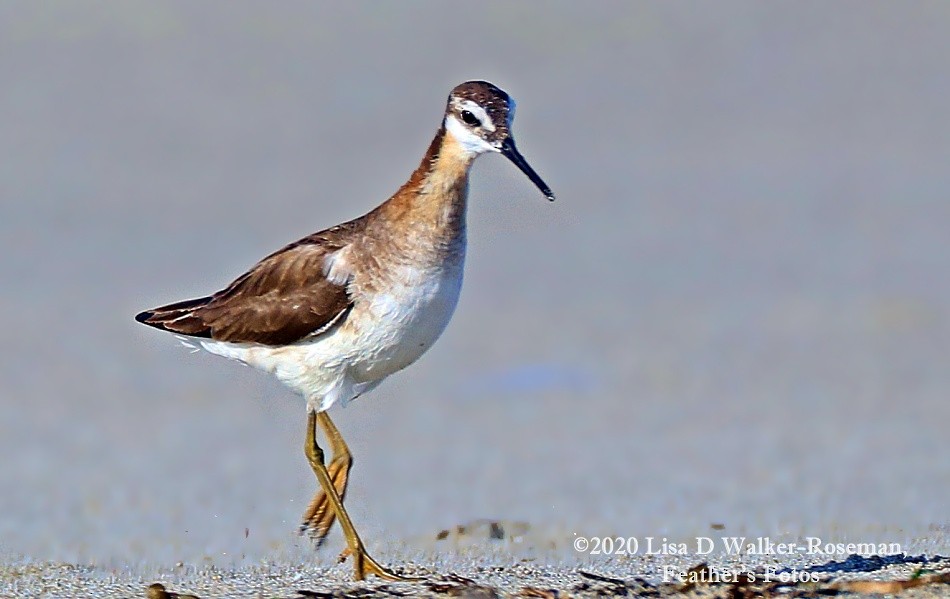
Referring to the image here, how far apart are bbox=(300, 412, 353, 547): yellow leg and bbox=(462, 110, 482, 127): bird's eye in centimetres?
161

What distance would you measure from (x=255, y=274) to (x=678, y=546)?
239cm

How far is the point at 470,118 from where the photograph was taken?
8.42 m

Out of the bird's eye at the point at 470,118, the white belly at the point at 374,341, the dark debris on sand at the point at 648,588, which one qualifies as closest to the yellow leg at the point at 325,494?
the white belly at the point at 374,341

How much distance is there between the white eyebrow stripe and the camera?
8.36 meters

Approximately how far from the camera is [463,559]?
853 centimetres

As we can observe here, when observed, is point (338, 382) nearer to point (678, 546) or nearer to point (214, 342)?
point (214, 342)

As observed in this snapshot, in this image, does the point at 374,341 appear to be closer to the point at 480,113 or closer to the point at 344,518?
the point at 344,518

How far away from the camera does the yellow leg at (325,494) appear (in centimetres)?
910

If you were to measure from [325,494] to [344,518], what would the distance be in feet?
2.15

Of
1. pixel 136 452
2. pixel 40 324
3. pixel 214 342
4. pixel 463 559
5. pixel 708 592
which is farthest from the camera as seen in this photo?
pixel 40 324

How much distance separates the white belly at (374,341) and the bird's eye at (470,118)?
61 cm

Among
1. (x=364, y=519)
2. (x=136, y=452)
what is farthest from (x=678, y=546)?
(x=136, y=452)

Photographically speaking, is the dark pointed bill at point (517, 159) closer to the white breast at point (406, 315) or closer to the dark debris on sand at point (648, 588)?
the white breast at point (406, 315)

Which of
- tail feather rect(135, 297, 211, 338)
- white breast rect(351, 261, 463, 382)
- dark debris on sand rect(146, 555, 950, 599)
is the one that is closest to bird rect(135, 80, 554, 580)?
white breast rect(351, 261, 463, 382)
